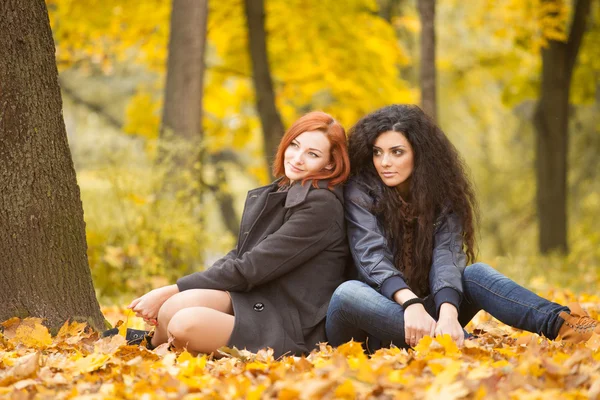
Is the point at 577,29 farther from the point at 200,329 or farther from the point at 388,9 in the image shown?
the point at 200,329

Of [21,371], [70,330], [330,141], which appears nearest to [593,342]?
[330,141]

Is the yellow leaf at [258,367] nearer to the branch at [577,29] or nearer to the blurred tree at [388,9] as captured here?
the branch at [577,29]

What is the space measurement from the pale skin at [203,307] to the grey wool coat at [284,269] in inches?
2.2

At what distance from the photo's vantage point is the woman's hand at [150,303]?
3.51m

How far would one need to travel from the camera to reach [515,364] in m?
2.77

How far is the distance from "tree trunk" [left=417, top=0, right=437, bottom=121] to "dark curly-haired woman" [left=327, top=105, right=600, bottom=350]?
4817 mm

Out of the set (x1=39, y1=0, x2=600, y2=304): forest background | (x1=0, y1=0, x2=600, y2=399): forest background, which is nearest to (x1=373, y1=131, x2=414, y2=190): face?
(x1=0, y1=0, x2=600, y2=399): forest background

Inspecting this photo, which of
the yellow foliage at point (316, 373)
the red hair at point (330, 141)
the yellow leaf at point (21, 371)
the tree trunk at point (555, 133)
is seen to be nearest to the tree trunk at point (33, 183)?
the yellow foliage at point (316, 373)

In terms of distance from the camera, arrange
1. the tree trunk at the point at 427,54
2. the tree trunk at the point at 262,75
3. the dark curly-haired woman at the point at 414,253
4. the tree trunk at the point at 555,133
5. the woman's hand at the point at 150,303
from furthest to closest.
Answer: the tree trunk at the point at 555,133, the tree trunk at the point at 262,75, the tree trunk at the point at 427,54, the woman's hand at the point at 150,303, the dark curly-haired woman at the point at 414,253

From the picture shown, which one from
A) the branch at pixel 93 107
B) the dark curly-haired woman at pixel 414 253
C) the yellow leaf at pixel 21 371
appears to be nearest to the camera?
the yellow leaf at pixel 21 371

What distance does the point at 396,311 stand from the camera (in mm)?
3396

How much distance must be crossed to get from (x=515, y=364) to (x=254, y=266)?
4.26 feet

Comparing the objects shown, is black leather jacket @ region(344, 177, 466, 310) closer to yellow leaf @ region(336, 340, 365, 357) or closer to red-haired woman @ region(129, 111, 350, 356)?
red-haired woman @ region(129, 111, 350, 356)

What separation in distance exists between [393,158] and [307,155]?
465mm
